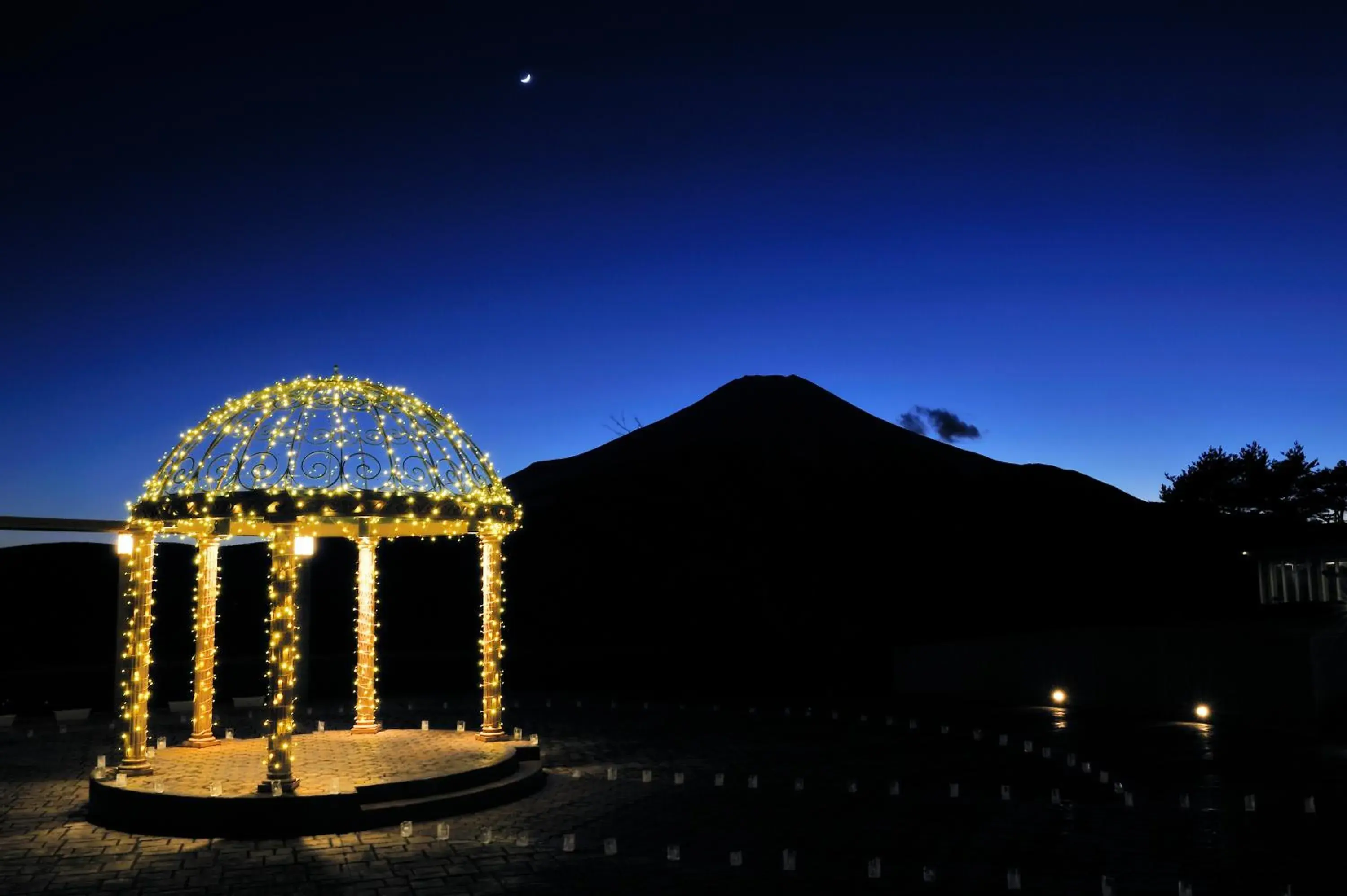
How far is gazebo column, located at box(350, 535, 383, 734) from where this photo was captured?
16.2 metres

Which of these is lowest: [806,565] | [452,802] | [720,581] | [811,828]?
[811,828]

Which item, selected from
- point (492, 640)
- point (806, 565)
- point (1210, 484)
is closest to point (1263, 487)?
point (1210, 484)

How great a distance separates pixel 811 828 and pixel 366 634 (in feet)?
28.7

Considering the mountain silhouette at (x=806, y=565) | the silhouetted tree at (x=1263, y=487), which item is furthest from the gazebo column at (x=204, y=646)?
the silhouetted tree at (x=1263, y=487)

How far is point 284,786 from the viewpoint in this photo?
1097 cm

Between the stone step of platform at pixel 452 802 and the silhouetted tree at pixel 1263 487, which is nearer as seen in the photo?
the stone step of platform at pixel 452 802

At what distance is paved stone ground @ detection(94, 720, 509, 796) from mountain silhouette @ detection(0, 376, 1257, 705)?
987 centimetres

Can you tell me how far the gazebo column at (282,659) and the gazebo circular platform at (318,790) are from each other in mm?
394

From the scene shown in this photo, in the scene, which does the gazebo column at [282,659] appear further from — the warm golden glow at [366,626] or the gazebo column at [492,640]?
the warm golden glow at [366,626]

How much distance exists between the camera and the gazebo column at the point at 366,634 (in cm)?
1625

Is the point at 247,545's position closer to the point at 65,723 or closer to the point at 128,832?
the point at 65,723

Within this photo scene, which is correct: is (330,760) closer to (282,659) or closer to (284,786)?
(282,659)

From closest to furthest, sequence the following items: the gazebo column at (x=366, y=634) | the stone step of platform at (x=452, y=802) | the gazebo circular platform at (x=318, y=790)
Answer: the gazebo circular platform at (x=318, y=790) < the stone step of platform at (x=452, y=802) < the gazebo column at (x=366, y=634)

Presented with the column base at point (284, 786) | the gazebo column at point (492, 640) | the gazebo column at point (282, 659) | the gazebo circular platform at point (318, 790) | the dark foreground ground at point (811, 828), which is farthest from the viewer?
the gazebo column at point (492, 640)
